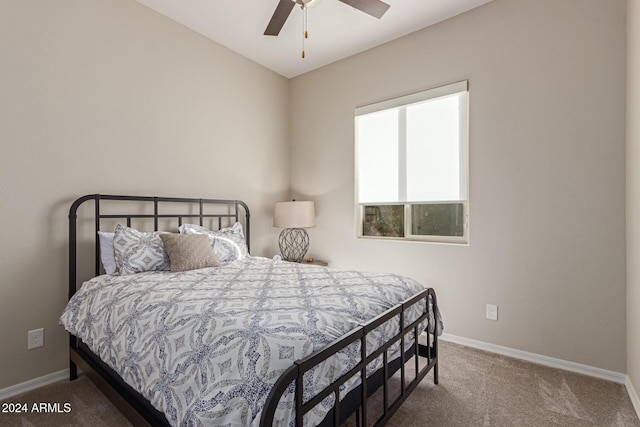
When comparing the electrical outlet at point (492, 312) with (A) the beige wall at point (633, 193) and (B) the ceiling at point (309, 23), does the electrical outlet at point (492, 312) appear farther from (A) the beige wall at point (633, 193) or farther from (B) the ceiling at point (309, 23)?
(B) the ceiling at point (309, 23)

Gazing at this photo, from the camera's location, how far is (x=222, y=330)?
1.21m

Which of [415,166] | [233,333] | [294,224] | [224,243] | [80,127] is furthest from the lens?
[294,224]

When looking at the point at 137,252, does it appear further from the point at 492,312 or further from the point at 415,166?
the point at 492,312

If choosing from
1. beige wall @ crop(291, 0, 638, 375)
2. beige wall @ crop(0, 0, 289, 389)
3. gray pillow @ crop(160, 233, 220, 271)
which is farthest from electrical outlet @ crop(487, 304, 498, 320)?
beige wall @ crop(0, 0, 289, 389)

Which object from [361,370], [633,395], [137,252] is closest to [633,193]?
[633,395]

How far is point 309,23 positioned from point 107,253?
2.57 meters

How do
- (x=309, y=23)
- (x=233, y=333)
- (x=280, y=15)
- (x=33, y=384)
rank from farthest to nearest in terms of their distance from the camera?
(x=309, y=23) < (x=280, y=15) < (x=33, y=384) < (x=233, y=333)

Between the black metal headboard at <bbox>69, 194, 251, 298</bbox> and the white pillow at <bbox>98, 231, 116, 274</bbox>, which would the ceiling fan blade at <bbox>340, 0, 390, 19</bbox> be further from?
the white pillow at <bbox>98, 231, 116, 274</bbox>

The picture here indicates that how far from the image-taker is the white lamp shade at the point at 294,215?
3525 mm

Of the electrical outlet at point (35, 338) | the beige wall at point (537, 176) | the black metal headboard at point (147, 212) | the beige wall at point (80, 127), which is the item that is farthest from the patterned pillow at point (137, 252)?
the beige wall at point (537, 176)

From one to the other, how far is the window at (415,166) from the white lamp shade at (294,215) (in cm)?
56

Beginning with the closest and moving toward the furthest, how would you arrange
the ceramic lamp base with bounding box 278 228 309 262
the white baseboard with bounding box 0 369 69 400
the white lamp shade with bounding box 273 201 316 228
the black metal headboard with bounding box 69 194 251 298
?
the white baseboard with bounding box 0 369 69 400, the black metal headboard with bounding box 69 194 251 298, the white lamp shade with bounding box 273 201 316 228, the ceramic lamp base with bounding box 278 228 309 262

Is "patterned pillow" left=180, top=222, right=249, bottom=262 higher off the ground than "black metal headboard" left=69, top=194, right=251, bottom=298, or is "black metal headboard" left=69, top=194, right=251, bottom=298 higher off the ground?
"black metal headboard" left=69, top=194, right=251, bottom=298

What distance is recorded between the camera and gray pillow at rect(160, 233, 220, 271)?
7.73 ft
